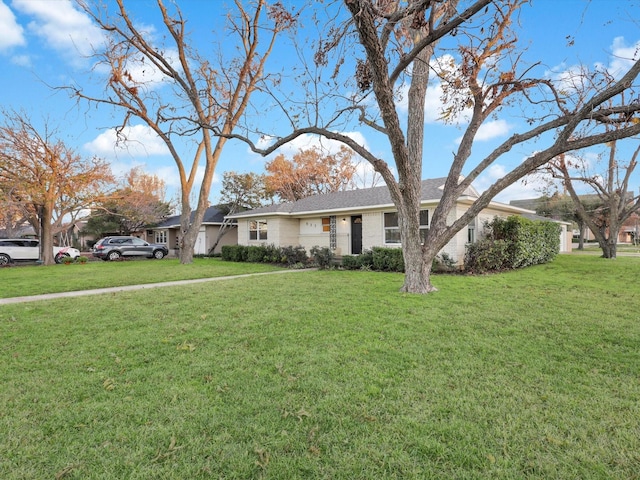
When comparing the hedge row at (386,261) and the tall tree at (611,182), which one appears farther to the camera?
the tall tree at (611,182)

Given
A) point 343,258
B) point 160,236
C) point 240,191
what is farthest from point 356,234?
point 160,236

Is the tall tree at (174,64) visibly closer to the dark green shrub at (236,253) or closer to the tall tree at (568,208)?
the dark green shrub at (236,253)

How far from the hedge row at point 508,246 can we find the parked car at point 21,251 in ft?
70.8

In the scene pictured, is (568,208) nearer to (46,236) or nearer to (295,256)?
(295,256)

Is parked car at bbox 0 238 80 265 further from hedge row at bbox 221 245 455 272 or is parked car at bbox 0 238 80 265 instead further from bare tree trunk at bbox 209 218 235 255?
hedge row at bbox 221 245 455 272

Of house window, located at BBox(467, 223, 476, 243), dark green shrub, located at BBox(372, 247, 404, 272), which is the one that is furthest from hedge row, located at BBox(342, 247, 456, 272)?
house window, located at BBox(467, 223, 476, 243)

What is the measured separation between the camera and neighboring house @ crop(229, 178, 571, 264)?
13.5 metres

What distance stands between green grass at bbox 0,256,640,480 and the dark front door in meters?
10.2

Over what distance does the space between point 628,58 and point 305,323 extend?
299 inches

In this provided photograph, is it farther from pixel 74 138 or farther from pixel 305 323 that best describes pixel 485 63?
pixel 74 138

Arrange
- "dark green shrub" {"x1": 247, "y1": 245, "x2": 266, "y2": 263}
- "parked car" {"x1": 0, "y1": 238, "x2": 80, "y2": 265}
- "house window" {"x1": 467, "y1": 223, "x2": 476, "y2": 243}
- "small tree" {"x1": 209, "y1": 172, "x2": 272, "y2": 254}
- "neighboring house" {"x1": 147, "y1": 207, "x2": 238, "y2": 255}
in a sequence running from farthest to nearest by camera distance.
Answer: "small tree" {"x1": 209, "y1": 172, "x2": 272, "y2": 254}
"neighboring house" {"x1": 147, "y1": 207, "x2": 238, "y2": 255}
"parked car" {"x1": 0, "y1": 238, "x2": 80, "y2": 265}
"dark green shrub" {"x1": 247, "y1": 245, "x2": 266, "y2": 263}
"house window" {"x1": 467, "y1": 223, "x2": 476, "y2": 243}

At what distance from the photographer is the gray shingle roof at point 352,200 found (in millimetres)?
14039

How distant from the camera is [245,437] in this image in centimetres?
245

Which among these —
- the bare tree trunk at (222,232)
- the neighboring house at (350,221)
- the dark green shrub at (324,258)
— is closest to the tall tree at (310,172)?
the bare tree trunk at (222,232)
